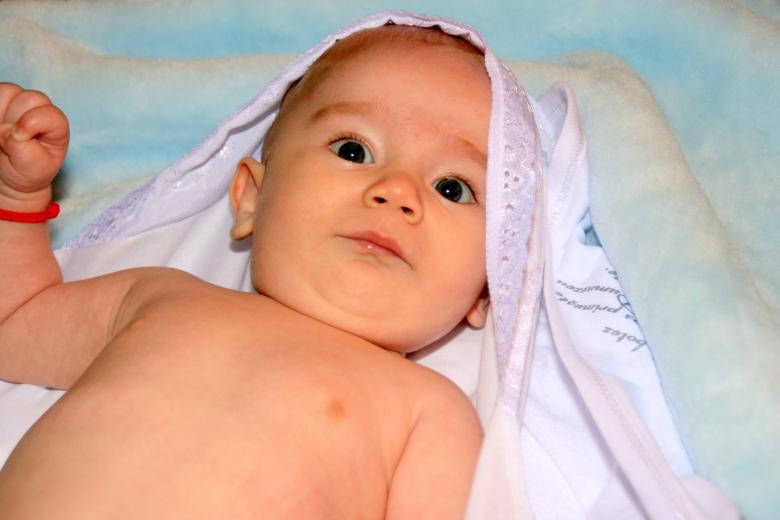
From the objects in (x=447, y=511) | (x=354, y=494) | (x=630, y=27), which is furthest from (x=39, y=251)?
(x=630, y=27)

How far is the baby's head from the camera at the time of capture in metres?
1.60

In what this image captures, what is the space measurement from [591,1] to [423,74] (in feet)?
2.14

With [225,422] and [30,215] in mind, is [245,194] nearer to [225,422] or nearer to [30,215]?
[30,215]

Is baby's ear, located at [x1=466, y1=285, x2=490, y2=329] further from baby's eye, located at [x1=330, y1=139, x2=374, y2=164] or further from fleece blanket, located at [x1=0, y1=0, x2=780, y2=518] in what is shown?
baby's eye, located at [x1=330, y1=139, x2=374, y2=164]

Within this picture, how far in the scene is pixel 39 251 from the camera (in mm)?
1754

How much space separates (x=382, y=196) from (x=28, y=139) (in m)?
0.59

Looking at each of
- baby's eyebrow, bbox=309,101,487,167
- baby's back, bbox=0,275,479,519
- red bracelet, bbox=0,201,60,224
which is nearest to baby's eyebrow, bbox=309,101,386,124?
baby's eyebrow, bbox=309,101,487,167

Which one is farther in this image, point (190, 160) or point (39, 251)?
point (190, 160)

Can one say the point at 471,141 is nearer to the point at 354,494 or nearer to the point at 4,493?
the point at 354,494

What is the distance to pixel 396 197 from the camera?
5.23 feet

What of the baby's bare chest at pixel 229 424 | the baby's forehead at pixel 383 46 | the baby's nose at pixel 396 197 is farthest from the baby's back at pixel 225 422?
the baby's forehead at pixel 383 46

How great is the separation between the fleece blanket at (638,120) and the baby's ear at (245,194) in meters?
0.39

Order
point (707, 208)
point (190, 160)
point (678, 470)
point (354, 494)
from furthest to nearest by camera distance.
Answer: point (190, 160) < point (707, 208) < point (678, 470) < point (354, 494)

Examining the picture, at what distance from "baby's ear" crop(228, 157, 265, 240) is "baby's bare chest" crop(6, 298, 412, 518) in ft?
0.79
